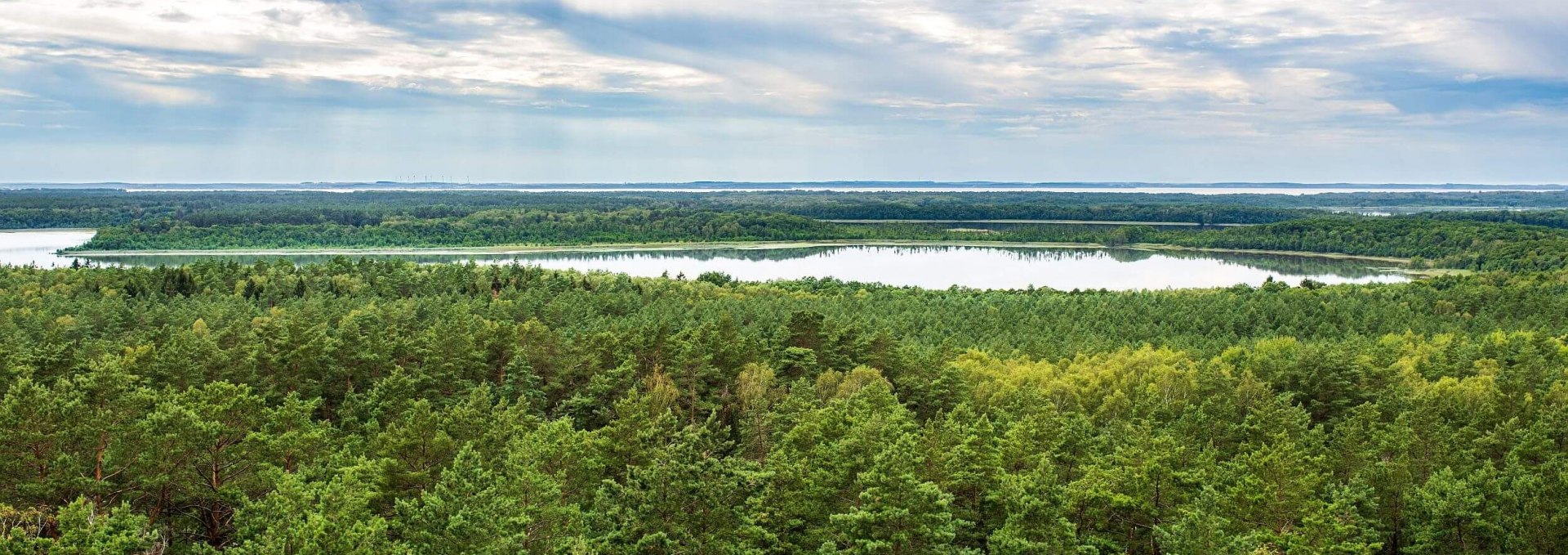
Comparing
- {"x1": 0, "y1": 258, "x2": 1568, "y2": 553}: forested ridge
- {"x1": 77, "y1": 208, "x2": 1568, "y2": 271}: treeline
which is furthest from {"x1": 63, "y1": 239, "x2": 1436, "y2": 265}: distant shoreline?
{"x1": 0, "y1": 258, "x2": 1568, "y2": 553}: forested ridge

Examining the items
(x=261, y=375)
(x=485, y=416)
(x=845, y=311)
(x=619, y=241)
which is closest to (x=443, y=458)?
(x=485, y=416)

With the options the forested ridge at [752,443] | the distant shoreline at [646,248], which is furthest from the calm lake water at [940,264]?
the forested ridge at [752,443]

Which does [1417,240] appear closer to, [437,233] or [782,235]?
[782,235]

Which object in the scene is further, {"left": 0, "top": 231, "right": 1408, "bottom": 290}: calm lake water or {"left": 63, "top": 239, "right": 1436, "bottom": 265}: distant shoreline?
{"left": 63, "top": 239, "right": 1436, "bottom": 265}: distant shoreline

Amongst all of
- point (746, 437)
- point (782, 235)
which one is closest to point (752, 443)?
point (746, 437)

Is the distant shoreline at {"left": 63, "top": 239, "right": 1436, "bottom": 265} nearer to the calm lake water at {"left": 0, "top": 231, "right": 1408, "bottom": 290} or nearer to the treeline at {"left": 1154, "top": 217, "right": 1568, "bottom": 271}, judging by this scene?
the treeline at {"left": 1154, "top": 217, "right": 1568, "bottom": 271}

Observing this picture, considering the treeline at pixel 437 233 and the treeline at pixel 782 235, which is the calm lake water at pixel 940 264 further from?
the treeline at pixel 437 233
